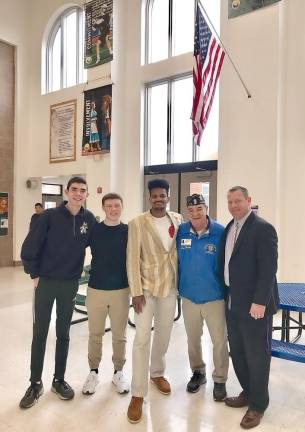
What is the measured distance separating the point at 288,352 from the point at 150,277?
1.17 meters

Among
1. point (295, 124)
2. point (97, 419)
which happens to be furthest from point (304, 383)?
point (295, 124)

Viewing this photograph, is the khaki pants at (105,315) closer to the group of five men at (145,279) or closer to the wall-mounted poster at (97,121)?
the group of five men at (145,279)

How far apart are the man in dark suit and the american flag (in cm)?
335

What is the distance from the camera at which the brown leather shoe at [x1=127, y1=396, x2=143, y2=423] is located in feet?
8.31

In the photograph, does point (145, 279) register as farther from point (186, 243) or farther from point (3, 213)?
point (3, 213)

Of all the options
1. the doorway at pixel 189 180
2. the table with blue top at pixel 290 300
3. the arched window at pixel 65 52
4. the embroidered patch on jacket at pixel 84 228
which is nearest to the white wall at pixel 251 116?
the doorway at pixel 189 180

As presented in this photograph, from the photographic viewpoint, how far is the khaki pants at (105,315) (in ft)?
9.30

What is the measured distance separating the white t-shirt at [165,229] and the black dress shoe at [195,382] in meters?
1.10

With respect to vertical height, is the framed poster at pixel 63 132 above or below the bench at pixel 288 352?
above

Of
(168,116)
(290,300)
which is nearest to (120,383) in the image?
(290,300)

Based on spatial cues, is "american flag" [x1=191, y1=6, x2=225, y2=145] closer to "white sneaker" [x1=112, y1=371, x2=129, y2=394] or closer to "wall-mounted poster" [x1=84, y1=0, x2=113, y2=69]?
"wall-mounted poster" [x1=84, y1=0, x2=113, y2=69]

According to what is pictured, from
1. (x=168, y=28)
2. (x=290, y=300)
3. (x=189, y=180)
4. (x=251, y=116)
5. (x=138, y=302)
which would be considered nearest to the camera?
(x=138, y=302)

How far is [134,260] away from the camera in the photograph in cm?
269

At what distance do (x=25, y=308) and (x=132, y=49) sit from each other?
234 inches
